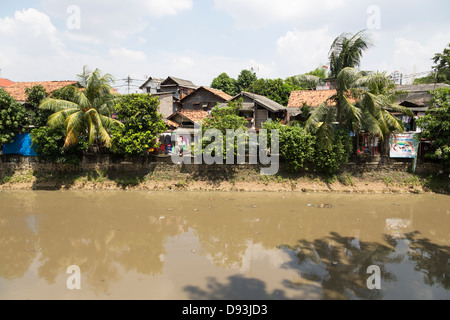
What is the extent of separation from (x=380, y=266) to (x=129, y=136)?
13.1 metres

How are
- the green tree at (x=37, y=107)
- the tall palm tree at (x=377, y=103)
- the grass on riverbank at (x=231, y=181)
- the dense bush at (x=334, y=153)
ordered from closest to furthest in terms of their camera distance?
the tall palm tree at (x=377, y=103) < the dense bush at (x=334, y=153) < the grass on riverbank at (x=231, y=181) < the green tree at (x=37, y=107)

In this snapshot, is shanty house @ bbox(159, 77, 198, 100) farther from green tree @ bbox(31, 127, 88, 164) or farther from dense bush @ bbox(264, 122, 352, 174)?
dense bush @ bbox(264, 122, 352, 174)

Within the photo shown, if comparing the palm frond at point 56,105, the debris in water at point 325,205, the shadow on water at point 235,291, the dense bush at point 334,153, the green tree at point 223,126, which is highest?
the palm frond at point 56,105

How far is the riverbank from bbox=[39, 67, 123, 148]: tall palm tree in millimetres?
2229

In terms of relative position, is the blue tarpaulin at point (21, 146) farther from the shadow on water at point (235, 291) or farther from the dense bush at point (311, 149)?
the shadow on water at point (235, 291)

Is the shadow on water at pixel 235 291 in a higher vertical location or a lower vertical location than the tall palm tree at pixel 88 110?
lower

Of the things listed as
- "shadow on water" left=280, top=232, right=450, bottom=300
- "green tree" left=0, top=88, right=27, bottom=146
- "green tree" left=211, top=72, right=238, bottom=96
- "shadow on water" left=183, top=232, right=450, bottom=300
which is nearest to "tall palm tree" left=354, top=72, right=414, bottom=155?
"shadow on water" left=280, top=232, right=450, bottom=300

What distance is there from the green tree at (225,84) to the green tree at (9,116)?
24089 mm

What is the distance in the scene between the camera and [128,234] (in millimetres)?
9703

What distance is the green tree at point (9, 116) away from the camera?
15695 mm

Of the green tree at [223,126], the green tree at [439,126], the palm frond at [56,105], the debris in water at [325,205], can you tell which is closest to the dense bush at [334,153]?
the debris in water at [325,205]

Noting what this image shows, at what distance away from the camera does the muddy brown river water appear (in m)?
6.35

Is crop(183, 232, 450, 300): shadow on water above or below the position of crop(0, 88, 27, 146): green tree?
below

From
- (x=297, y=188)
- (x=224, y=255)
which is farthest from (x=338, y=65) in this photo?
(x=224, y=255)
